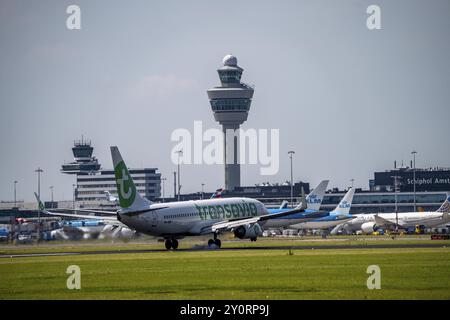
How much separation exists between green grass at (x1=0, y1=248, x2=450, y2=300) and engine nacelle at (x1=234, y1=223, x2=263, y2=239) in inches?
1011

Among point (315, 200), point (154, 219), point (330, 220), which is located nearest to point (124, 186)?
point (154, 219)

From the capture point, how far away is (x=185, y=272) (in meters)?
59.0

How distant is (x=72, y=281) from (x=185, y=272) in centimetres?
912

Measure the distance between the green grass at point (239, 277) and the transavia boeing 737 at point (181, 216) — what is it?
18.2 m

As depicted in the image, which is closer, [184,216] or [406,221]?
[184,216]

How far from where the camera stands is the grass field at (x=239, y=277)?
143ft

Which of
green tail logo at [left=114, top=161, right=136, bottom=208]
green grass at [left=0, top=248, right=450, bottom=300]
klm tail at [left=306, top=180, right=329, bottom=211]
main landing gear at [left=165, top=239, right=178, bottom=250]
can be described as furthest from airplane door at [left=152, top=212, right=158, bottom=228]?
klm tail at [left=306, top=180, right=329, bottom=211]

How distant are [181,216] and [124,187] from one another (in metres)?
A: 9.99

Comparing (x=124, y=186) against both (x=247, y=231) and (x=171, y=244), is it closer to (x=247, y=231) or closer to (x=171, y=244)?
(x=171, y=244)

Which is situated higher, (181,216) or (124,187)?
(124,187)

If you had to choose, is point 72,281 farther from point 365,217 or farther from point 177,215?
point 365,217

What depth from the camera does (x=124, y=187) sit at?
9325cm
